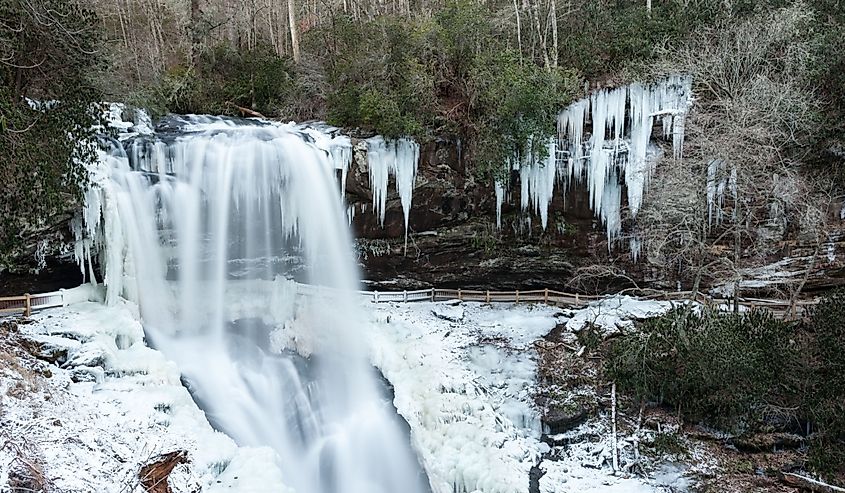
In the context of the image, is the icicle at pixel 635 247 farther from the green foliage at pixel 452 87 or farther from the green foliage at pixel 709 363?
the green foliage at pixel 709 363

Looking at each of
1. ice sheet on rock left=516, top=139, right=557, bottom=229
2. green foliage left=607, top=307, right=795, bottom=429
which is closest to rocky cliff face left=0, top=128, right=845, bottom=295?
ice sheet on rock left=516, top=139, right=557, bottom=229

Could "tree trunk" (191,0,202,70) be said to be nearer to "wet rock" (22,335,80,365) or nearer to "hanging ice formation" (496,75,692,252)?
"hanging ice formation" (496,75,692,252)

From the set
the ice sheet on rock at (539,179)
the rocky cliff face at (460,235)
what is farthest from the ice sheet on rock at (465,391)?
the ice sheet on rock at (539,179)

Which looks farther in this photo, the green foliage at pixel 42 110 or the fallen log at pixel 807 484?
the green foliage at pixel 42 110

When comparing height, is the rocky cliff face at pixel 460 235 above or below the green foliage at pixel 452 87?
below

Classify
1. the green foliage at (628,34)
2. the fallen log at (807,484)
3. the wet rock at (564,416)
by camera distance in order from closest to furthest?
1. the fallen log at (807,484)
2. the wet rock at (564,416)
3. the green foliage at (628,34)

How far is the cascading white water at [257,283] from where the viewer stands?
31.6ft

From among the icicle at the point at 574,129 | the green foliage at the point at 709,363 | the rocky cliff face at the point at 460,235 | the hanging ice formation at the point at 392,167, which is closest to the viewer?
the green foliage at the point at 709,363

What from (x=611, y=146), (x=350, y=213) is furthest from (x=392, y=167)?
(x=611, y=146)

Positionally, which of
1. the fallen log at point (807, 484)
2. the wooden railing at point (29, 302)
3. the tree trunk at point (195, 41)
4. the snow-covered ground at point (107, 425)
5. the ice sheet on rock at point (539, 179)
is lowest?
the fallen log at point (807, 484)

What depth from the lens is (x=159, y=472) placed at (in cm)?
691

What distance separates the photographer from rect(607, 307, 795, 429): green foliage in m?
9.29

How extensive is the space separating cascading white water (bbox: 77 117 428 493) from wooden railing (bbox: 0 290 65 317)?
1.07 metres

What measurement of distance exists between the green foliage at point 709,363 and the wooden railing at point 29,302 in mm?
11546
